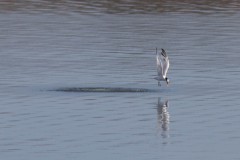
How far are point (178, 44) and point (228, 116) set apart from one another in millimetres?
19301

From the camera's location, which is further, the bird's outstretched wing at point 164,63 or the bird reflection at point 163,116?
the bird's outstretched wing at point 164,63

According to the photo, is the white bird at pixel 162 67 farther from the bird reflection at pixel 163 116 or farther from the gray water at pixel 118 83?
the bird reflection at pixel 163 116

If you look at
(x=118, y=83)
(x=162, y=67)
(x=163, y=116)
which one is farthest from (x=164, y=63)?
(x=163, y=116)

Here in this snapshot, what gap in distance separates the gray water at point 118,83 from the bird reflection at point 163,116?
0.10ft

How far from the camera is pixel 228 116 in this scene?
40.8 metres

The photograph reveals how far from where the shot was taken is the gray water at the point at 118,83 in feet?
119

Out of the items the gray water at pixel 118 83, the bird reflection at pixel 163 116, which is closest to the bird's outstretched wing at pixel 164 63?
the gray water at pixel 118 83

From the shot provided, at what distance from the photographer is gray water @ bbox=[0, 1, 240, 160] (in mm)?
36344

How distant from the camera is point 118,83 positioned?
4697 centimetres

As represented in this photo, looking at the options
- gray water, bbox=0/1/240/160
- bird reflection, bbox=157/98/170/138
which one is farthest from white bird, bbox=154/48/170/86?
bird reflection, bbox=157/98/170/138

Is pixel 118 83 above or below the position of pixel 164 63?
below

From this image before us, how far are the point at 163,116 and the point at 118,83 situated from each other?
19.9 feet

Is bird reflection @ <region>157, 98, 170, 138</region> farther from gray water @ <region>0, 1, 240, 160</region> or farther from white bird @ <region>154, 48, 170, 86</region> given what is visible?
white bird @ <region>154, 48, 170, 86</region>

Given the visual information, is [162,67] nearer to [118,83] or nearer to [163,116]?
[118,83]
